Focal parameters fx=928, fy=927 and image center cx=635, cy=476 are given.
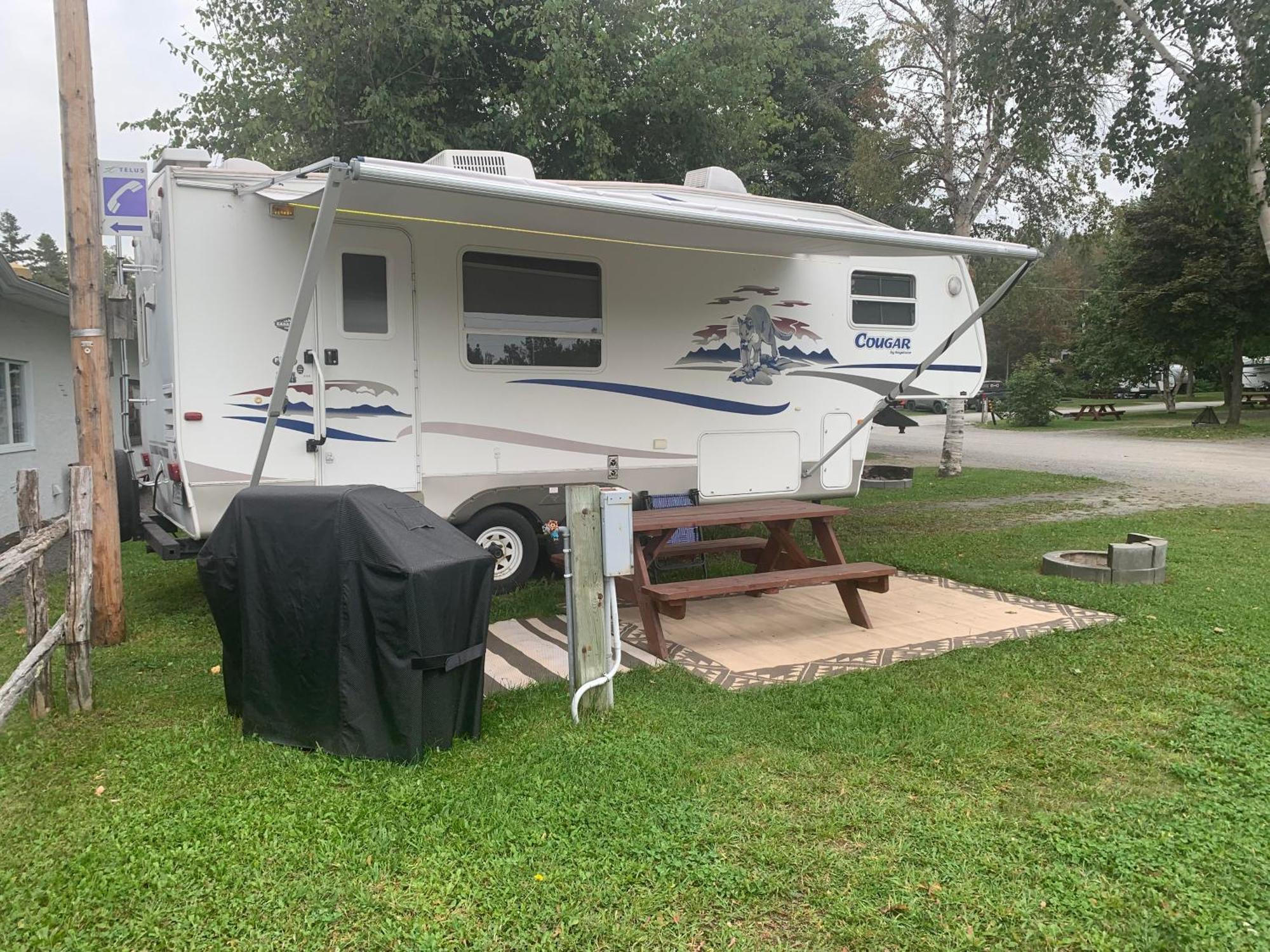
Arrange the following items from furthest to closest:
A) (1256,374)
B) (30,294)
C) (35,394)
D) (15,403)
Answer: (1256,374)
(35,394)
(15,403)
(30,294)

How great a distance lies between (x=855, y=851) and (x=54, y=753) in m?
3.14

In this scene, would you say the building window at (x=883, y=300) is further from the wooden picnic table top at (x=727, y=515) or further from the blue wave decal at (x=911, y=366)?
the wooden picnic table top at (x=727, y=515)

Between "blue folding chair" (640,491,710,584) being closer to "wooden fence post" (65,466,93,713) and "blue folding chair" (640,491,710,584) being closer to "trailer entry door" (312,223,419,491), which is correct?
"trailer entry door" (312,223,419,491)

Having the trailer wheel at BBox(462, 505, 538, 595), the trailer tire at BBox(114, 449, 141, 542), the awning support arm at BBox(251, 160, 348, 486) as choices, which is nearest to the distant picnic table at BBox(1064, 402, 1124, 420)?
the trailer wheel at BBox(462, 505, 538, 595)

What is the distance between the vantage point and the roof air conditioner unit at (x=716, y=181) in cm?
756

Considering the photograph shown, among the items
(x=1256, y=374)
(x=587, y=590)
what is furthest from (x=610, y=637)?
(x=1256, y=374)

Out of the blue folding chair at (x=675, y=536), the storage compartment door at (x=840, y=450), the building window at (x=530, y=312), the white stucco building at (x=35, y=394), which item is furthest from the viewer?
the white stucco building at (x=35, y=394)

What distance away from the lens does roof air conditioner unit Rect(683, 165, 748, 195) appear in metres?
7.56

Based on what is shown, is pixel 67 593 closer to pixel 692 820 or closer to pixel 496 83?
pixel 692 820

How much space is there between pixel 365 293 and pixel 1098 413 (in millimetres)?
28198

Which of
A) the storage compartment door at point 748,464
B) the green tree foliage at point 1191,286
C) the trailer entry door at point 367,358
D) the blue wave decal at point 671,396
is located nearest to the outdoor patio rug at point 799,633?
the storage compartment door at point 748,464

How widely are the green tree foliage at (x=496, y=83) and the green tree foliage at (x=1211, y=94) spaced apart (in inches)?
164

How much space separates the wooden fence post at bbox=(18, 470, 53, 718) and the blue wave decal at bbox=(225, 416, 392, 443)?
1.44m

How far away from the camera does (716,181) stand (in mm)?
7570
